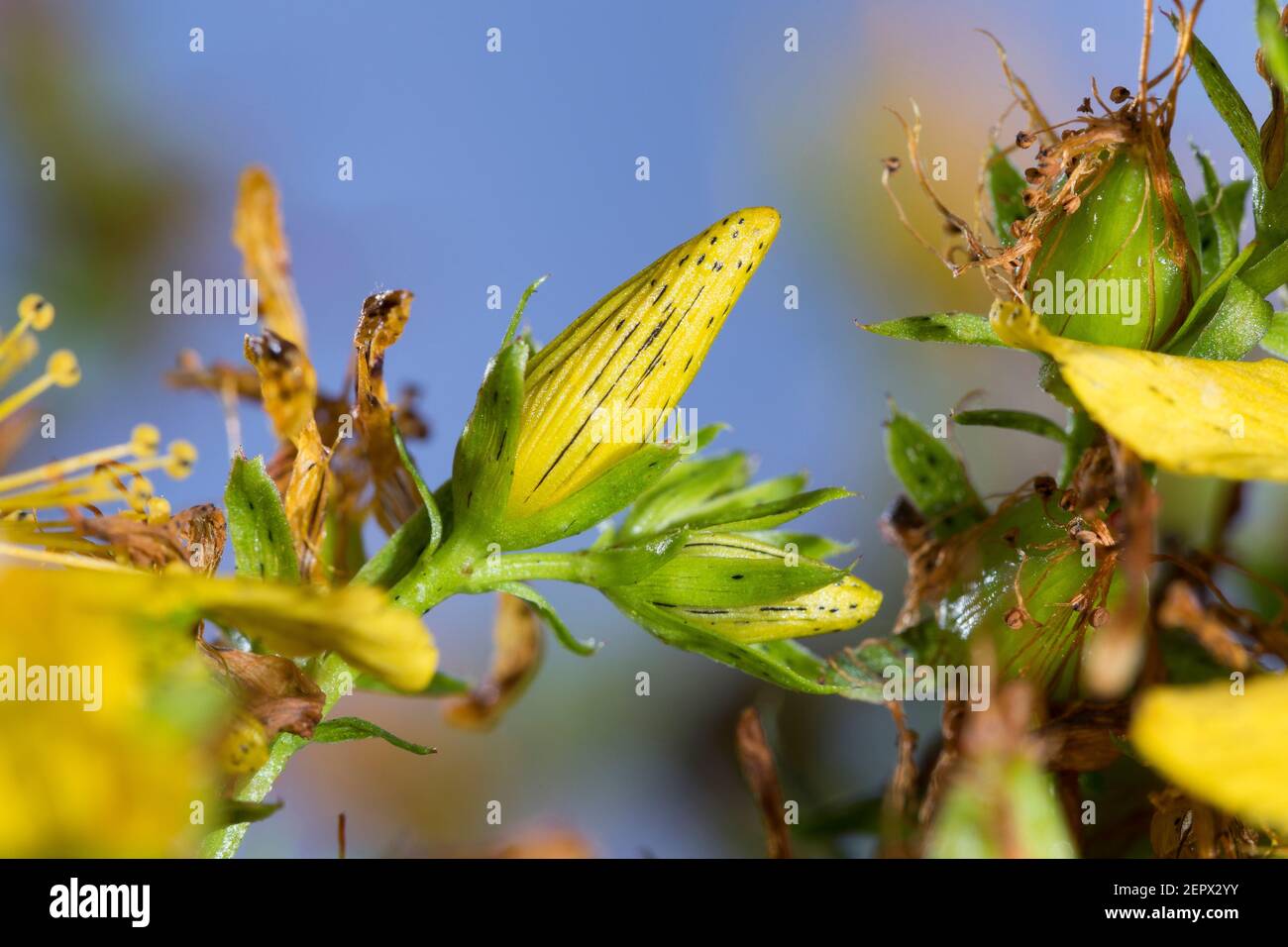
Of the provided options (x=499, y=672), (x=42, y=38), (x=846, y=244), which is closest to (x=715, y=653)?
(x=499, y=672)

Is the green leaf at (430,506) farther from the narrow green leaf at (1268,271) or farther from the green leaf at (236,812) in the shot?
the narrow green leaf at (1268,271)

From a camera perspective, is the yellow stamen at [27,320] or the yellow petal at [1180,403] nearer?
the yellow petal at [1180,403]

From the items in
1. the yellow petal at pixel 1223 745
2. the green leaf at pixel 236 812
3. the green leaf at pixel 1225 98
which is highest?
the green leaf at pixel 1225 98

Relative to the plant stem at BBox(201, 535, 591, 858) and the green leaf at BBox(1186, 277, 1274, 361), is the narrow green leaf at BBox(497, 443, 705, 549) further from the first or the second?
the green leaf at BBox(1186, 277, 1274, 361)

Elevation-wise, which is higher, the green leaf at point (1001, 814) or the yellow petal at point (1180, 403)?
the yellow petal at point (1180, 403)

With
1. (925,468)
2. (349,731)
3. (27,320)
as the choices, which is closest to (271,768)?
(349,731)

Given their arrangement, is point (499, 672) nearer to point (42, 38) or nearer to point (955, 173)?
point (955, 173)

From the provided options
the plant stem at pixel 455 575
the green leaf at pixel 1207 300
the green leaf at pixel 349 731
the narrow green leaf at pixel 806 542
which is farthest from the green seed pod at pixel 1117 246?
the green leaf at pixel 349 731

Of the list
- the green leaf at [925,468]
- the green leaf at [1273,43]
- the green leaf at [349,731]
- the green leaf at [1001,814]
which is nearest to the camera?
the green leaf at [1001,814]
